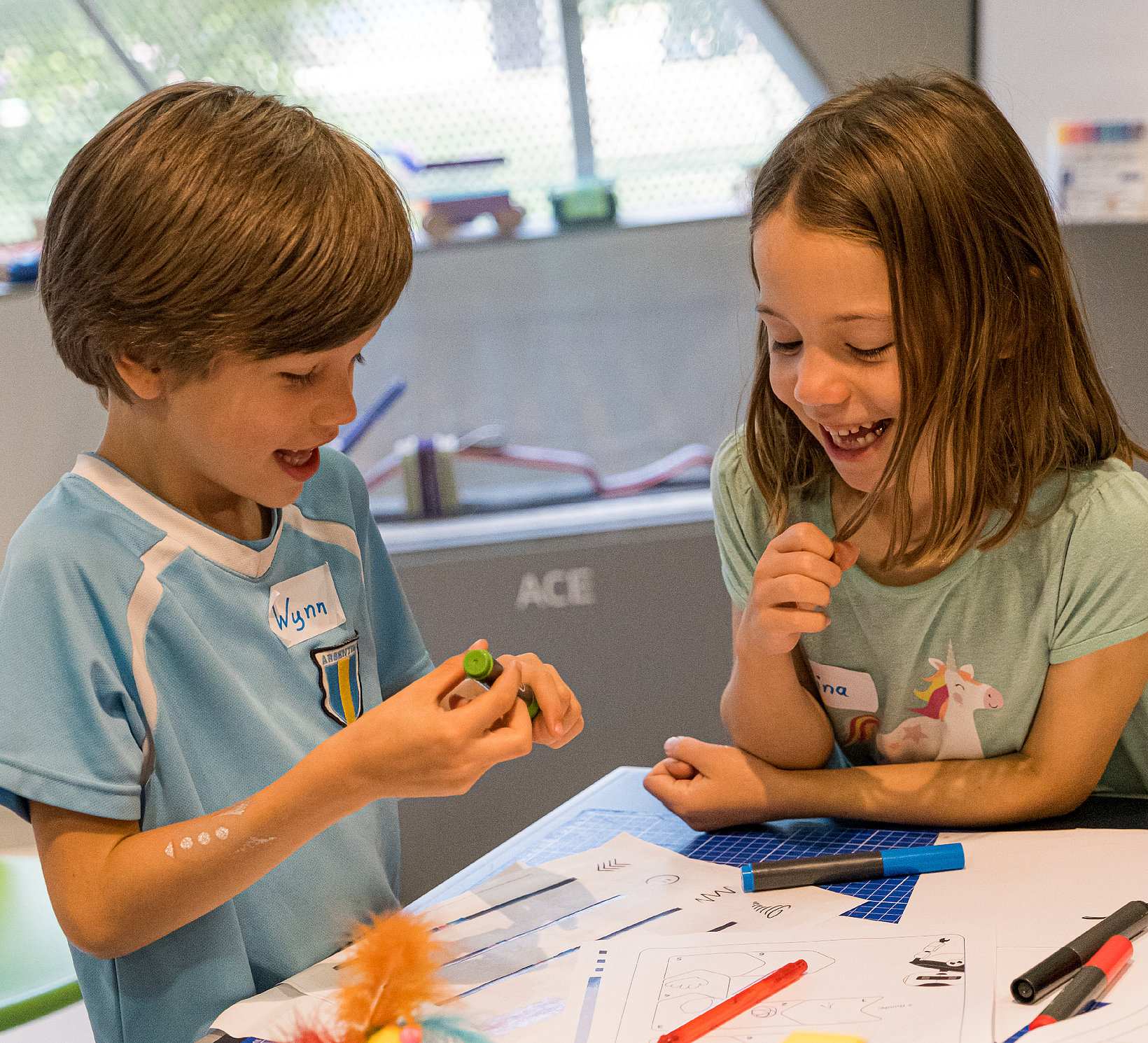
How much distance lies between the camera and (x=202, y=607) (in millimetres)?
764

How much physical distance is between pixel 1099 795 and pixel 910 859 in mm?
259

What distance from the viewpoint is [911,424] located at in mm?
830

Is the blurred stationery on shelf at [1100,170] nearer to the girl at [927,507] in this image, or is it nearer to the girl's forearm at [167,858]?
the girl at [927,507]

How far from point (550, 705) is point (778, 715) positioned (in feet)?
0.87

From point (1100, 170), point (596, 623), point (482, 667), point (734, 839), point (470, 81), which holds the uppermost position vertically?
point (470, 81)

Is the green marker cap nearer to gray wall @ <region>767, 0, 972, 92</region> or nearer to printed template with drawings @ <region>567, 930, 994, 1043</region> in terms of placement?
printed template with drawings @ <region>567, 930, 994, 1043</region>

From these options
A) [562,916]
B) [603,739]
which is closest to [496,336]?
[603,739]

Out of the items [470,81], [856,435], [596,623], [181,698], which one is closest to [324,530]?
[181,698]

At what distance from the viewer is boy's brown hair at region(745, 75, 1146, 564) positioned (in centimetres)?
80

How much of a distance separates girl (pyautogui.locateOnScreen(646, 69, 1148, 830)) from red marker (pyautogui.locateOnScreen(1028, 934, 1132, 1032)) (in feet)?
0.75

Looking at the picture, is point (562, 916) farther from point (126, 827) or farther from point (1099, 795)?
point (1099, 795)

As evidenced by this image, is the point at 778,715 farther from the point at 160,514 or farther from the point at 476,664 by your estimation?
the point at 160,514

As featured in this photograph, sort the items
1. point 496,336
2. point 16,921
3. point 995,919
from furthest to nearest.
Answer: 1. point 496,336
2. point 16,921
3. point 995,919

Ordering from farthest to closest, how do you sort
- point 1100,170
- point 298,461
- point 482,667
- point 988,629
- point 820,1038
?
point 1100,170 < point 988,629 < point 298,461 < point 482,667 < point 820,1038
